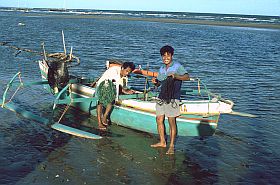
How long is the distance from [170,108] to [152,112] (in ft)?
3.22

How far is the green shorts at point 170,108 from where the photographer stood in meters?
7.08

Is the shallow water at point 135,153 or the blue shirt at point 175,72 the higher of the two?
the blue shirt at point 175,72

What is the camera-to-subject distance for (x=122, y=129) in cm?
879

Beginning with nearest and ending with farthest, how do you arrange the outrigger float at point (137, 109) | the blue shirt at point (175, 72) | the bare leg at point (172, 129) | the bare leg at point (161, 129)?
1. the blue shirt at point (175, 72)
2. the bare leg at point (172, 129)
3. the bare leg at point (161, 129)
4. the outrigger float at point (137, 109)

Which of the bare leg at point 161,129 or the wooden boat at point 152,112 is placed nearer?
the bare leg at point 161,129

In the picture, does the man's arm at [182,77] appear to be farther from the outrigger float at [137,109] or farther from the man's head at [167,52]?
the outrigger float at [137,109]

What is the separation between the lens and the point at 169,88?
6.85 meters

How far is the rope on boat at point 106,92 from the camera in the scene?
8195mm

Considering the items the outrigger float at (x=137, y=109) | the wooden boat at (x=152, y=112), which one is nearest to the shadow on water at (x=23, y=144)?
the outrigger float at (x=137, y=109)

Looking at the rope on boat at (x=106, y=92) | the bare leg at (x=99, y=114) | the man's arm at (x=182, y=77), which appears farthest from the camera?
the bare leg at (x=99, y=114)

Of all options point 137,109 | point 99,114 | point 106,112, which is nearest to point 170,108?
point 137,109

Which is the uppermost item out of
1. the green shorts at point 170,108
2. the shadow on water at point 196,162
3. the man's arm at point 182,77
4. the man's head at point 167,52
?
the man's head at point 167,52

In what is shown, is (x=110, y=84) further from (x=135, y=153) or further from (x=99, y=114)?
(x=135, y=153)

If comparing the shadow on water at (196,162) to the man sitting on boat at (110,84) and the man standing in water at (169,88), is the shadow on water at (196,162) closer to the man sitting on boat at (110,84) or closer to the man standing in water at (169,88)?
the man standing in water at (169,88)
